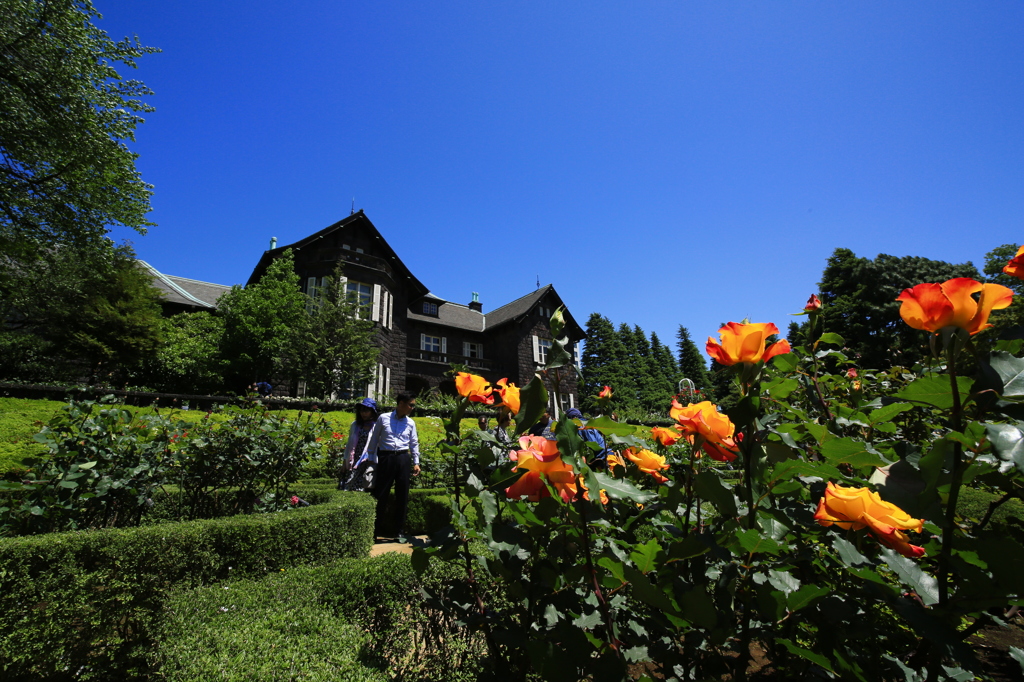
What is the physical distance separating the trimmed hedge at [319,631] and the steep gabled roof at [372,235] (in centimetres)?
1828

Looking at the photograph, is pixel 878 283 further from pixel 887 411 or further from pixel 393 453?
pixel 887 411

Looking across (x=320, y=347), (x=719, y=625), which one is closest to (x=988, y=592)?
(x=719, y=625)

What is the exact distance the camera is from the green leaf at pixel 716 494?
0.80 meters

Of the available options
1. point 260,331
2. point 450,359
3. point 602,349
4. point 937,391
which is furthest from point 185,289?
point 602,349

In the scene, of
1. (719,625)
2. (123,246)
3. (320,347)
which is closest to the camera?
(719,625)

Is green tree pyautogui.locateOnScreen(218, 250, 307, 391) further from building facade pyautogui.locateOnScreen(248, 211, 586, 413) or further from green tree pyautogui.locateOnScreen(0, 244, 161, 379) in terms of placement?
green tree pyautogui.locateOnScreen(0, 244, 161, 379)

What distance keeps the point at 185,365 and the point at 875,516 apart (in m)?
20.4

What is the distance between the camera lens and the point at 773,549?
0.82 meters

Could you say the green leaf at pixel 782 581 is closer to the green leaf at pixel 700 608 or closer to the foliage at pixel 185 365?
the green leaf at pixel 700 608

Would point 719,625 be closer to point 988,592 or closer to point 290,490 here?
point 988,592

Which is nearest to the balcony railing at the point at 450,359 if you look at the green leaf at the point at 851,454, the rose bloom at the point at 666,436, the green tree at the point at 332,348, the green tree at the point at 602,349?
the green tree at the point at 332,348

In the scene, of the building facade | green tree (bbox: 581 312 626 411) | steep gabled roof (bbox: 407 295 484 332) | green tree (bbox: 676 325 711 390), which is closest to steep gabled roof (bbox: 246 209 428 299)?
the building facade

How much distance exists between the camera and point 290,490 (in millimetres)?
5145

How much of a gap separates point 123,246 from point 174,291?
2.87m
